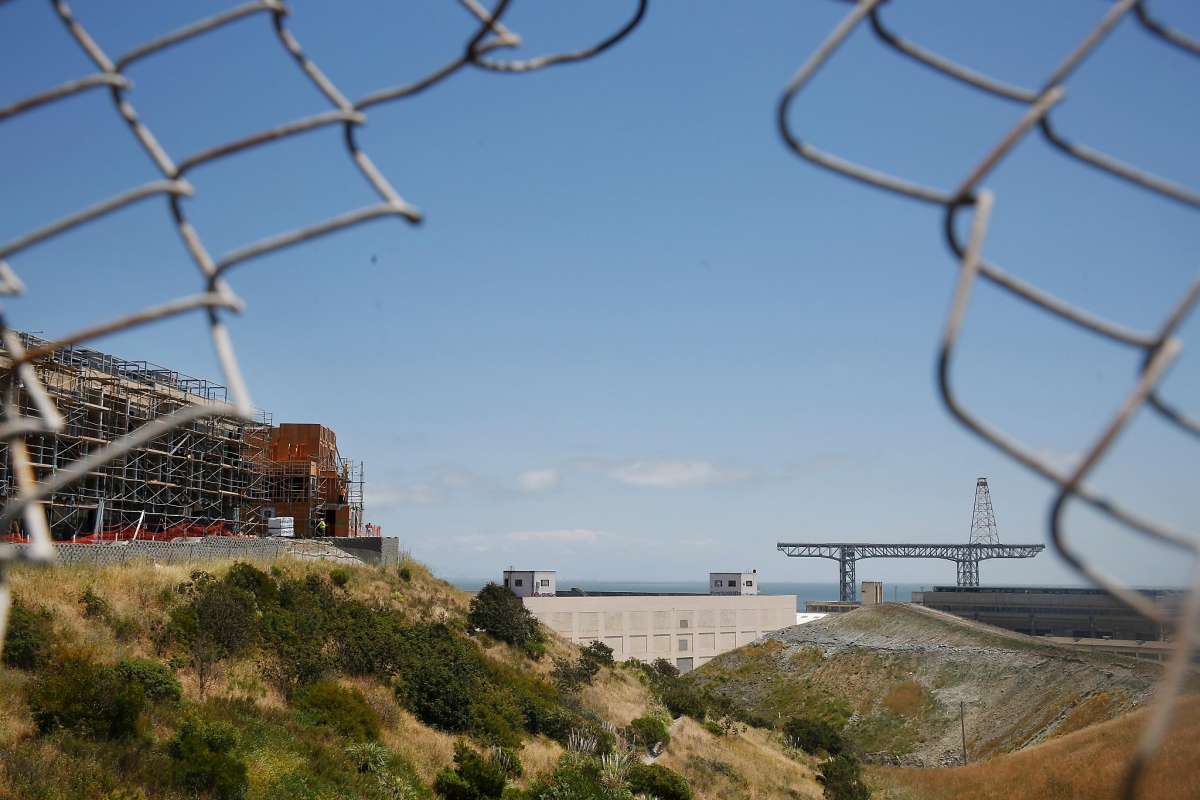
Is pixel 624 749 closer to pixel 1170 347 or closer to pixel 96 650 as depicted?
pixel 96 650

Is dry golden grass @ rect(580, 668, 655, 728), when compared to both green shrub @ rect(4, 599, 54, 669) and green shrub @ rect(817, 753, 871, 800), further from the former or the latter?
green shrub @ rect(4, 599, 54, 669)

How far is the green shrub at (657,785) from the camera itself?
21.9 meters

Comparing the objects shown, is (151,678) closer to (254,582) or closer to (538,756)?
(254,582)

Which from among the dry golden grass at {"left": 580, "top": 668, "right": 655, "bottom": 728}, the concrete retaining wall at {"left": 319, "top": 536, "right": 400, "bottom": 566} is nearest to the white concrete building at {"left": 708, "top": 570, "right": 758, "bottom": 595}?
the dry golden grass at {"left": 580, "top": 668, "right": 655, "bottom": 728}

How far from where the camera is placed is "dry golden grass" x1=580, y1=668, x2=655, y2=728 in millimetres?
30172

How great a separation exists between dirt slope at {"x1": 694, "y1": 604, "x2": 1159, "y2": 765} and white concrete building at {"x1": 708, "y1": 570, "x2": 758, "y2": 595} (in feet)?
36.0

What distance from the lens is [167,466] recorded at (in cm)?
3375

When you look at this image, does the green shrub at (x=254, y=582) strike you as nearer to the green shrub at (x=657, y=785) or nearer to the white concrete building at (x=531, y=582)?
the green shrub at (x=657, y=785)

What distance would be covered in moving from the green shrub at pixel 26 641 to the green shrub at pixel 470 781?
24.0ft

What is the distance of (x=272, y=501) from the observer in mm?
42250

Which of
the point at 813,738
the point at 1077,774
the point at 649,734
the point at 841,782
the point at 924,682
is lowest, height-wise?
the point at 813,738

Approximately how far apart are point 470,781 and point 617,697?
14459mm

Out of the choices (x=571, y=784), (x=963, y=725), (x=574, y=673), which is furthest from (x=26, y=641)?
(x=963, y=725)

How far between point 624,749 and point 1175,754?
978 inches
